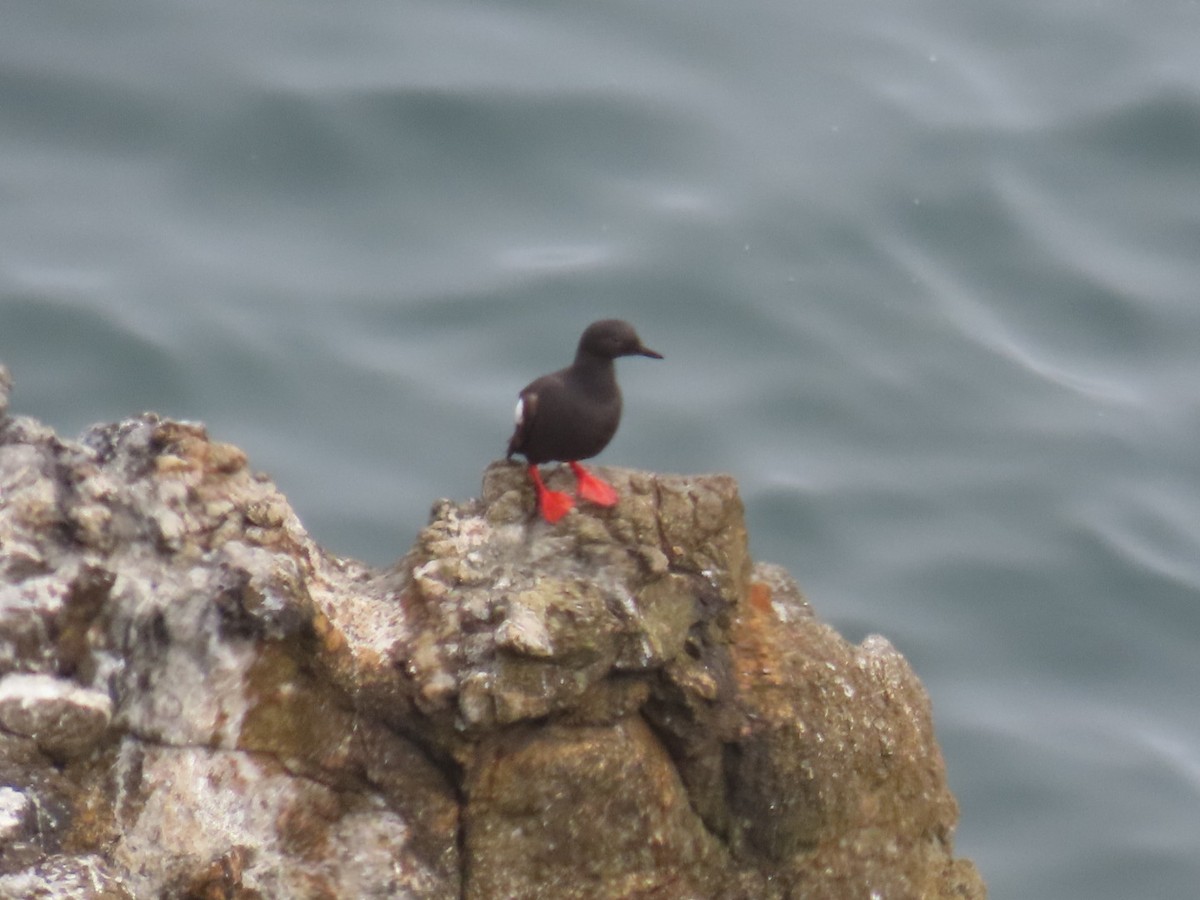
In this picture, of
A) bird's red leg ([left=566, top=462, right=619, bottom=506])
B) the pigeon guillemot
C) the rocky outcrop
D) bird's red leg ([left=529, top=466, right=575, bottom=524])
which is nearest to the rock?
the rocky outcrop

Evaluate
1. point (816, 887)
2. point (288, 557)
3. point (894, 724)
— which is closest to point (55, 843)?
point (288, 557)

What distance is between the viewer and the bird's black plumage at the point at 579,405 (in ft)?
20.6

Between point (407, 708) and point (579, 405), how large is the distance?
1.97 metres

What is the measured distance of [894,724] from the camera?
5.59 metres

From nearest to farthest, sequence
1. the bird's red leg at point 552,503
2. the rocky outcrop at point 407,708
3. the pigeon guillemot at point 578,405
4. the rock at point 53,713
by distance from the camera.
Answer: the rock at point 53,713 < the rocky outcrop at point 407,708 < the bird's red leg at point 552,503 < the pigeon guillemot at point 578,405

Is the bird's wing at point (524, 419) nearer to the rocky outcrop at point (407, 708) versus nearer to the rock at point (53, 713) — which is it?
the rocky outcrop at point (407, 708)

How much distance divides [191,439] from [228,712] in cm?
94

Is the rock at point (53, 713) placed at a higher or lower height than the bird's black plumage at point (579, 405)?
lower

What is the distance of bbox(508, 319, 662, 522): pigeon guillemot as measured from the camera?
628cm

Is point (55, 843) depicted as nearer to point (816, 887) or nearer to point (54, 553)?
point (54, 553)

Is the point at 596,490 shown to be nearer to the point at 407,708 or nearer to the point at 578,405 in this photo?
the point at 578,405

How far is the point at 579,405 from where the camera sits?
6.36 m

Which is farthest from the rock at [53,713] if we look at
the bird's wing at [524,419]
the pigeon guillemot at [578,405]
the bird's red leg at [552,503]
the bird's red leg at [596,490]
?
the bird's wing at [524,419]

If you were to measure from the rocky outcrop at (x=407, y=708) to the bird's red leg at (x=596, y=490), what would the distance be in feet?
0.27
